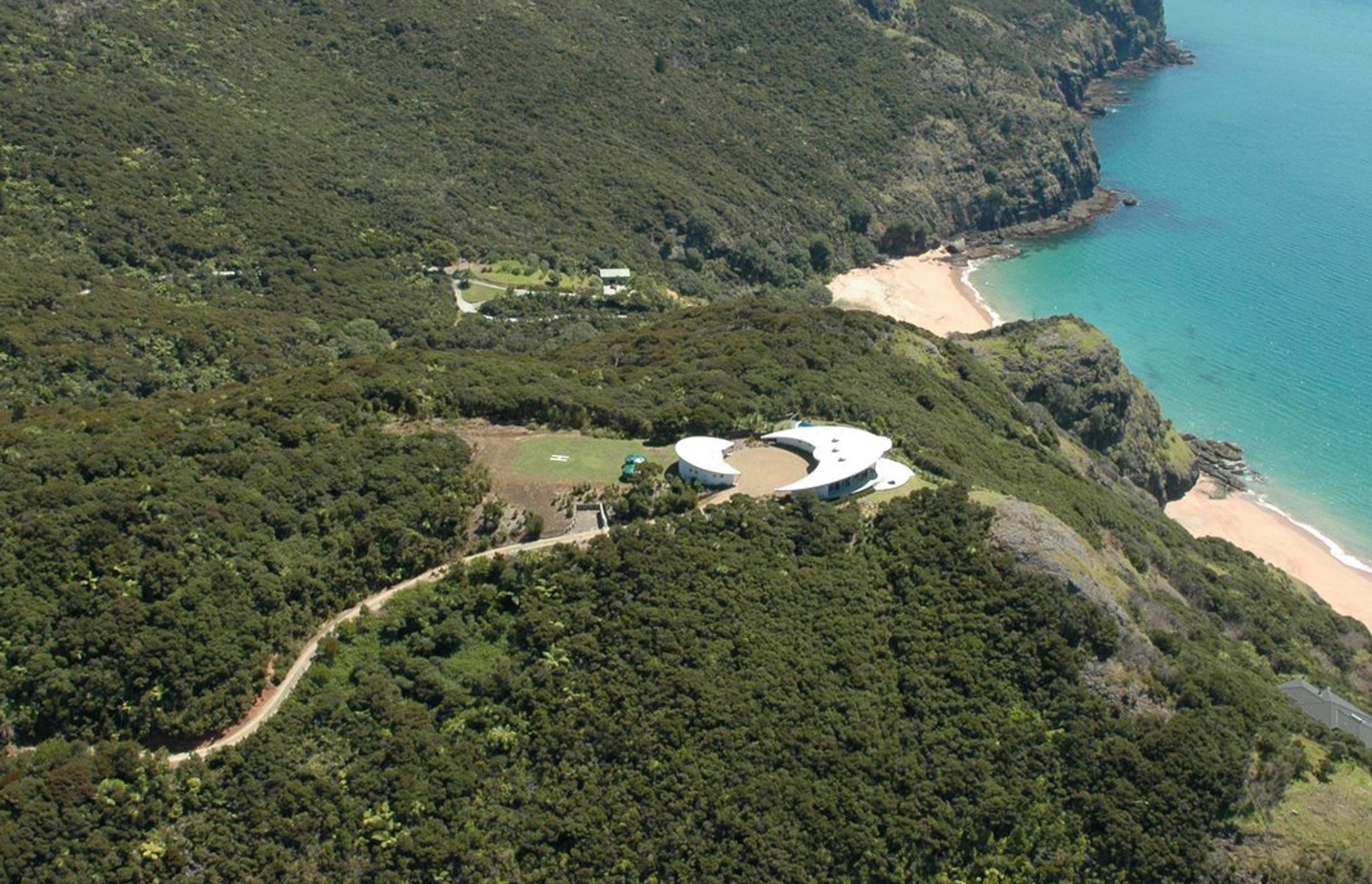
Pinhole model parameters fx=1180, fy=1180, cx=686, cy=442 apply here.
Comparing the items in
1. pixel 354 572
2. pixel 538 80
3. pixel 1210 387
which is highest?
pixel 354 572

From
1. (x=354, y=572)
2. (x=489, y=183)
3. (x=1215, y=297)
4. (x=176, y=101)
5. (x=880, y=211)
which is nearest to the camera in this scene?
(x=354, y=572)

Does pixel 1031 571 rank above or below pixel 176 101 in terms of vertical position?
above

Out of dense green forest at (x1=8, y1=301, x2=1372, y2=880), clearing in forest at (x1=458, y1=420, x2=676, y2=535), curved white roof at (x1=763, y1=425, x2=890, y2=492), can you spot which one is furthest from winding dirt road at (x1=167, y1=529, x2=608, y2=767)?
curved white roof at (x1=763, y1=425, x2=890, y2=492)

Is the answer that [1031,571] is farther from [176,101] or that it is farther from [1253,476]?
[176,101]

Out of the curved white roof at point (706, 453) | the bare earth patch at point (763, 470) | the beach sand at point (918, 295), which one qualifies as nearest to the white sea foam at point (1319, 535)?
the beach sand at point (918, 295)

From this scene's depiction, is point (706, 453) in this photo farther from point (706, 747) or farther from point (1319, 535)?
point (1319, 535)

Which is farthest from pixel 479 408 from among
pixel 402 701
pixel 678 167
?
pixel 678 167

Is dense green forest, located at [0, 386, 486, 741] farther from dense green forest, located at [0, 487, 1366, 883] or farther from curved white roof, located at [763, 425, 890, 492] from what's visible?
curved white roof, located at [763, 425, 890, 492]
